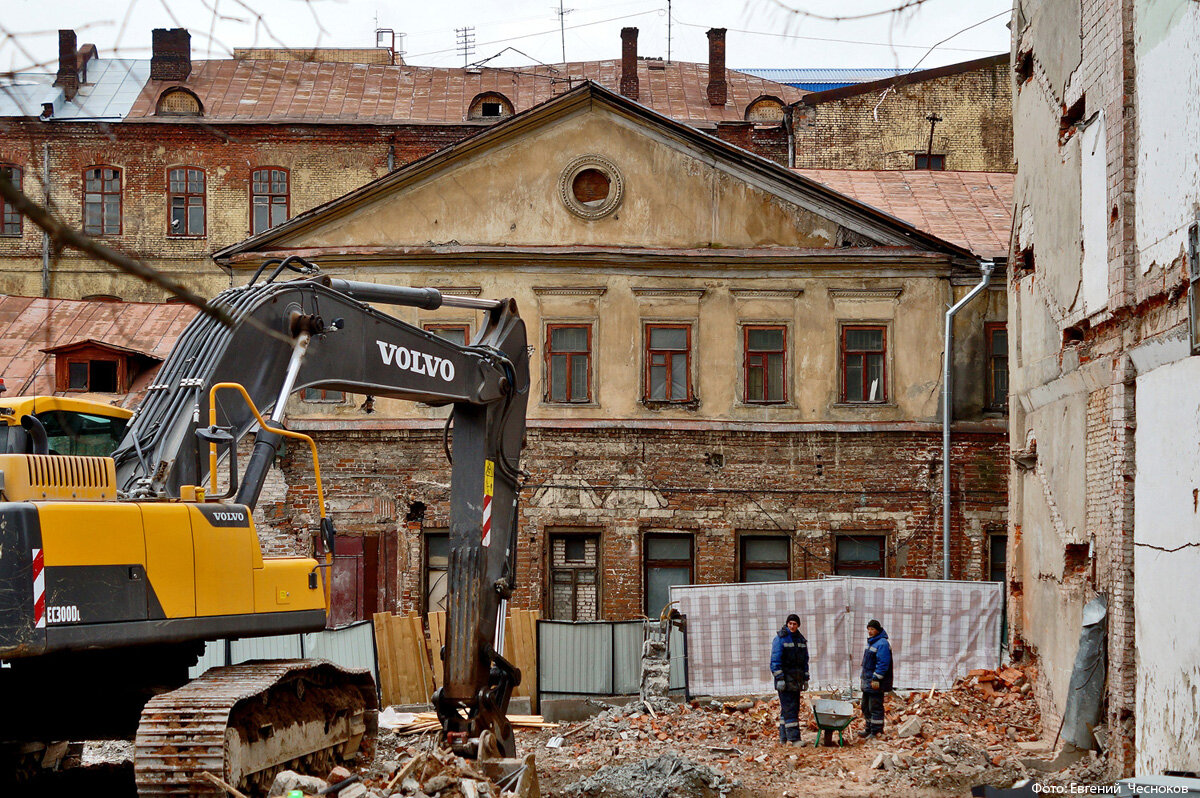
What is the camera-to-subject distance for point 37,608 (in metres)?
6.87

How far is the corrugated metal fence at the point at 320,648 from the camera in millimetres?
17266

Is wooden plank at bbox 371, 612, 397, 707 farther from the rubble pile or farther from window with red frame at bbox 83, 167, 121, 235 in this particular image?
window with red frame at bbox 83, 167, 121, 235

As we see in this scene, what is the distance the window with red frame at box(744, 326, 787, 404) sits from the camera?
71.8 feet

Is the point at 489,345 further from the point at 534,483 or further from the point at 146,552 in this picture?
the point at 534,483

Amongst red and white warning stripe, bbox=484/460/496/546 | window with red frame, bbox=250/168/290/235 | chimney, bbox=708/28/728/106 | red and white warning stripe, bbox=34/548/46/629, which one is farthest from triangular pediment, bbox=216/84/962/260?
red and white warning stripe, bbox=34/548/46/629

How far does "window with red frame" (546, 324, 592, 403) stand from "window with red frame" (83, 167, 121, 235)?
15451 millimetres

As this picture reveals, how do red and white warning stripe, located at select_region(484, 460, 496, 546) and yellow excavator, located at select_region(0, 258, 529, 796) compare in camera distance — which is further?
red and white warning stripe, located at select_region(484, 460, 496, 546)

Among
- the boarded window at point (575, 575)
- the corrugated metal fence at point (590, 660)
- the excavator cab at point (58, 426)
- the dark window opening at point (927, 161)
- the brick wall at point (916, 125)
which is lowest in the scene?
the corrugated metal fence at point (590, 660)

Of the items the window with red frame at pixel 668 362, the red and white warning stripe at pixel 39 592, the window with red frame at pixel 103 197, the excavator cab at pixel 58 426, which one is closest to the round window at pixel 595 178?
the window with red frame at pixel 668 362

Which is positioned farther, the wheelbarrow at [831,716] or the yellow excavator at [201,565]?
the wheelbarrow at [831,716]

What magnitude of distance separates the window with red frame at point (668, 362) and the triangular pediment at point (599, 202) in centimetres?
138

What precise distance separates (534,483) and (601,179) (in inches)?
201

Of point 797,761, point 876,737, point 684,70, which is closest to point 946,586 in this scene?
point 876,737

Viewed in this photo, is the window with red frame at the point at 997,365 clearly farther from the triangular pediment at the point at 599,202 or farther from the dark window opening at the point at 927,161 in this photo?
the dark window opening at the point at 927,161
